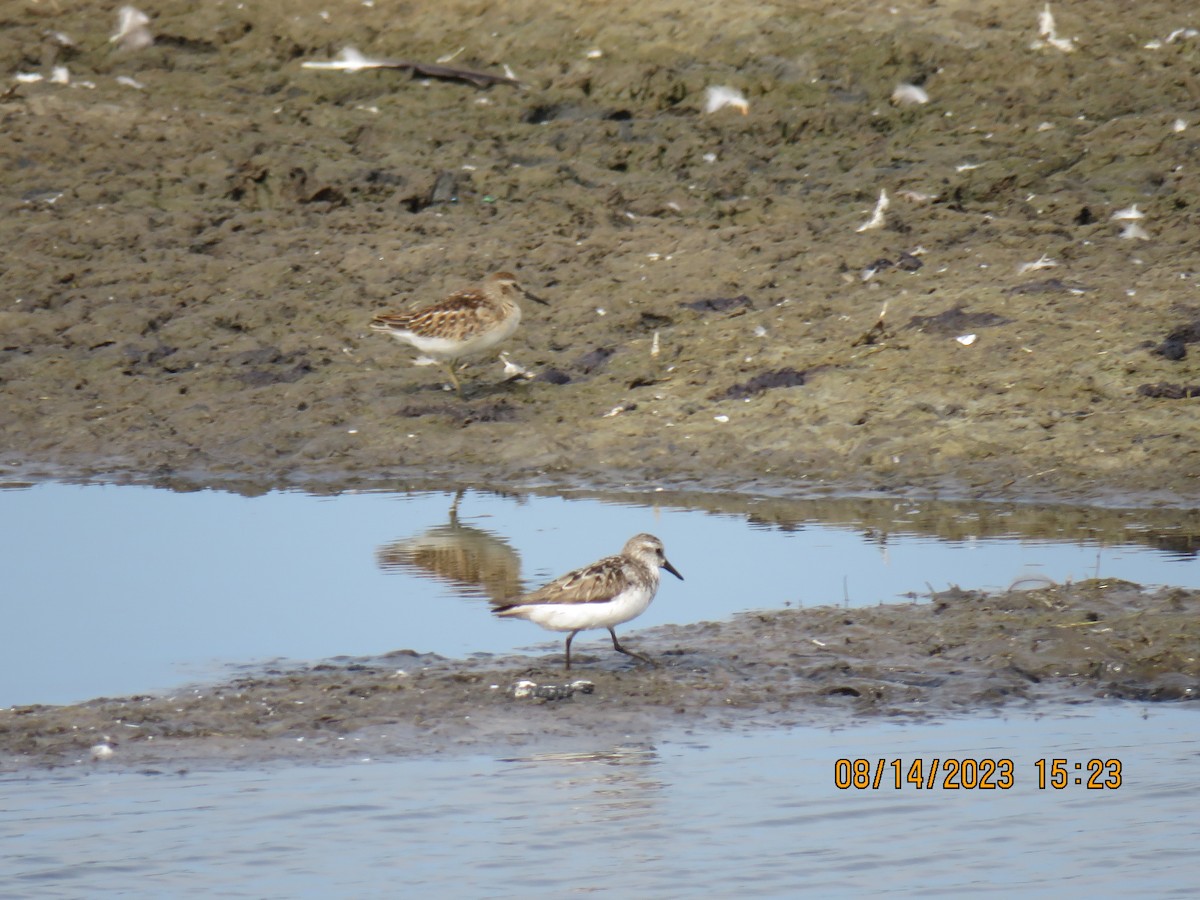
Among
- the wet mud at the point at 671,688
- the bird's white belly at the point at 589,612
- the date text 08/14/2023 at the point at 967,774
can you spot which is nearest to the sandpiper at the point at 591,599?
the bird's white belly at the point at 589,612

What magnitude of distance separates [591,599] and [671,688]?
1.64ft

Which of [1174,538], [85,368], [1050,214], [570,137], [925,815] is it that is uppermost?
[570,137]

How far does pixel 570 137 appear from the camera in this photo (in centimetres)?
1655

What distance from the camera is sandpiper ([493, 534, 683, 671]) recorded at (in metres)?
7.97

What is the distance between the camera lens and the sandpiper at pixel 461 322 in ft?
41.5

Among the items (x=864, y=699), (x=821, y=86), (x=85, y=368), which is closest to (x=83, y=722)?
(x=864, y=699)

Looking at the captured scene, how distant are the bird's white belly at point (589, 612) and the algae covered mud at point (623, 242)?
341 centimetres

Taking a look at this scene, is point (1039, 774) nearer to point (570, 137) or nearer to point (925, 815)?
point (925, 815)

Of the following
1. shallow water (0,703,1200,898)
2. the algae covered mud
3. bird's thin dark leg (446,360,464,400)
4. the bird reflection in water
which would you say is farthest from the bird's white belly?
bird's thin dark leg (446,360,464,400)

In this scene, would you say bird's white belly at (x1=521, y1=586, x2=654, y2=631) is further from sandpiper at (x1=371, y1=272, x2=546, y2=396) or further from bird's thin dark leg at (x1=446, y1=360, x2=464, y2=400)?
bird's thin dark leg at (x1=446, y1=360, x2=464, y2=400)

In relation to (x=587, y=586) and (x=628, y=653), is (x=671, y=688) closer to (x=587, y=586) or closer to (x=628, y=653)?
(x=628, y=653)

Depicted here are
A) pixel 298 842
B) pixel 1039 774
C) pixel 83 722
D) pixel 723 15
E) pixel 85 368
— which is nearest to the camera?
pixel 298 842

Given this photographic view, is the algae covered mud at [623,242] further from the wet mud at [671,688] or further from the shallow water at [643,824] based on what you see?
the shallow water at [643,824]

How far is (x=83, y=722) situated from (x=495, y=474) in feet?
15.5
